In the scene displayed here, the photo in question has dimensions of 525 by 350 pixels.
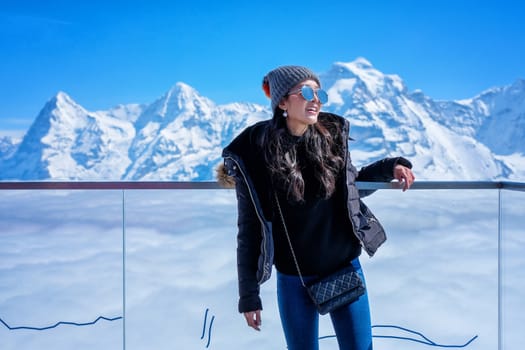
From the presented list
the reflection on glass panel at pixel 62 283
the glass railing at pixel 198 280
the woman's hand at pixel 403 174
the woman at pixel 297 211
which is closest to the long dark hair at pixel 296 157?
the woman at pixel 297 211

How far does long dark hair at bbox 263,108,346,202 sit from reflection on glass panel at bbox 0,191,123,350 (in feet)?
3.41

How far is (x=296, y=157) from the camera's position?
1492 mm

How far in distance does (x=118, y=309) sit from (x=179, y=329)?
0.97 feet

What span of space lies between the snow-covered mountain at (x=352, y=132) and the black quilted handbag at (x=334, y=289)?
145202 millimetres

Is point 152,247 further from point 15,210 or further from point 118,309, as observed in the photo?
point 15,210

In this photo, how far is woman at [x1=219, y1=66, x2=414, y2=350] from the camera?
4.78 ft

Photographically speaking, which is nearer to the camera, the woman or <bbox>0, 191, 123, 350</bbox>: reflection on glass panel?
the woman

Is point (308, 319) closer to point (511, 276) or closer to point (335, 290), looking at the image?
point (335, 290)

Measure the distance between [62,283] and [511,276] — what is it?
7.20 feet

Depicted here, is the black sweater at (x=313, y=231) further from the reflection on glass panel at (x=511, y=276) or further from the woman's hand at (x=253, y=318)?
the reflection on glass panel at (x=511, y=276)

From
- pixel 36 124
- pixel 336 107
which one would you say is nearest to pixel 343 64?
pixel 336 107

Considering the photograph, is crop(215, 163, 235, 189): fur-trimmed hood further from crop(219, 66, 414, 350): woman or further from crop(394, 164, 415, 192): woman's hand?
crop(394, 164, 415, 192): woman's hand

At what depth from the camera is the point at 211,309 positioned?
2.41 metres

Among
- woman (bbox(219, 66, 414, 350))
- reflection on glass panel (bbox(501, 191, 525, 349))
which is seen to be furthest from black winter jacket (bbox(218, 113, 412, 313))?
reflection on glass panel (bbox(501, 191, 525, 349))
